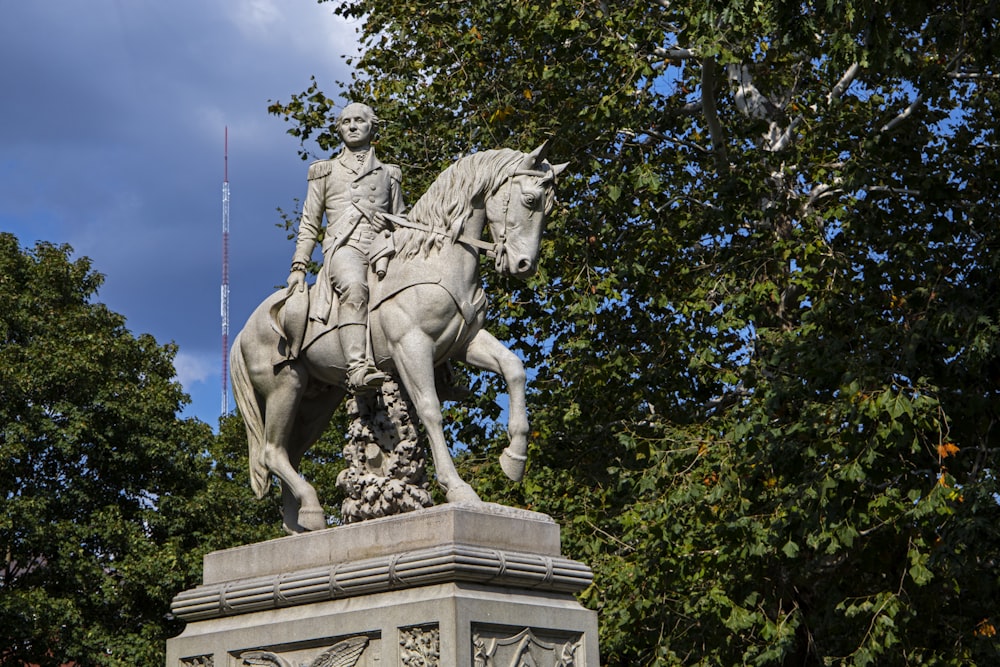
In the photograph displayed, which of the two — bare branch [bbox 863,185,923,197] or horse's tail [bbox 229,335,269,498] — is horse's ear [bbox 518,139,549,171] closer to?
horse's tail [bbox 229,335,269,498]

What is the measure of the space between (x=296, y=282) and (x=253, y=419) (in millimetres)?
1079

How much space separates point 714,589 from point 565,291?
455 centimetres

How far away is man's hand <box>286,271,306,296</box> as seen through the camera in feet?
33.3

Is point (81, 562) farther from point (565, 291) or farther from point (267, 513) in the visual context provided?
point (565, 291)

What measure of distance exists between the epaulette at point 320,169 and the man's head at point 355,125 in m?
0.20

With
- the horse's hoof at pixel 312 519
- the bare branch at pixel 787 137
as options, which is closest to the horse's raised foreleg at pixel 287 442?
the horse's hoof at pixel 312 519

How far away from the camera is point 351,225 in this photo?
10133 millimetres

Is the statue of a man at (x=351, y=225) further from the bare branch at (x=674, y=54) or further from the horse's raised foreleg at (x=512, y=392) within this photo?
the bare branch at (x=674, y=54)

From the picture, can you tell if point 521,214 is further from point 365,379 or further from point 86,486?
point 86,486

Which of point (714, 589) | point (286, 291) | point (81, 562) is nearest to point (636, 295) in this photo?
point (714, 589)

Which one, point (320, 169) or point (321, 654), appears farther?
point (320, 169)

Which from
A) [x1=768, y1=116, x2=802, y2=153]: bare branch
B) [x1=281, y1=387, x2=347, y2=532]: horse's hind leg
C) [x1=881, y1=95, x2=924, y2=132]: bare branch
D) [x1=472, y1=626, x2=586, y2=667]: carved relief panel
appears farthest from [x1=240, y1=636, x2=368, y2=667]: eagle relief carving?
[x1=768, y1=116, x2=802, y2=153]: bare branch

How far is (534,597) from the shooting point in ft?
29.4

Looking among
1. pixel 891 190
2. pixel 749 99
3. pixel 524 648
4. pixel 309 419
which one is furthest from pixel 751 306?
pixel 524 648
